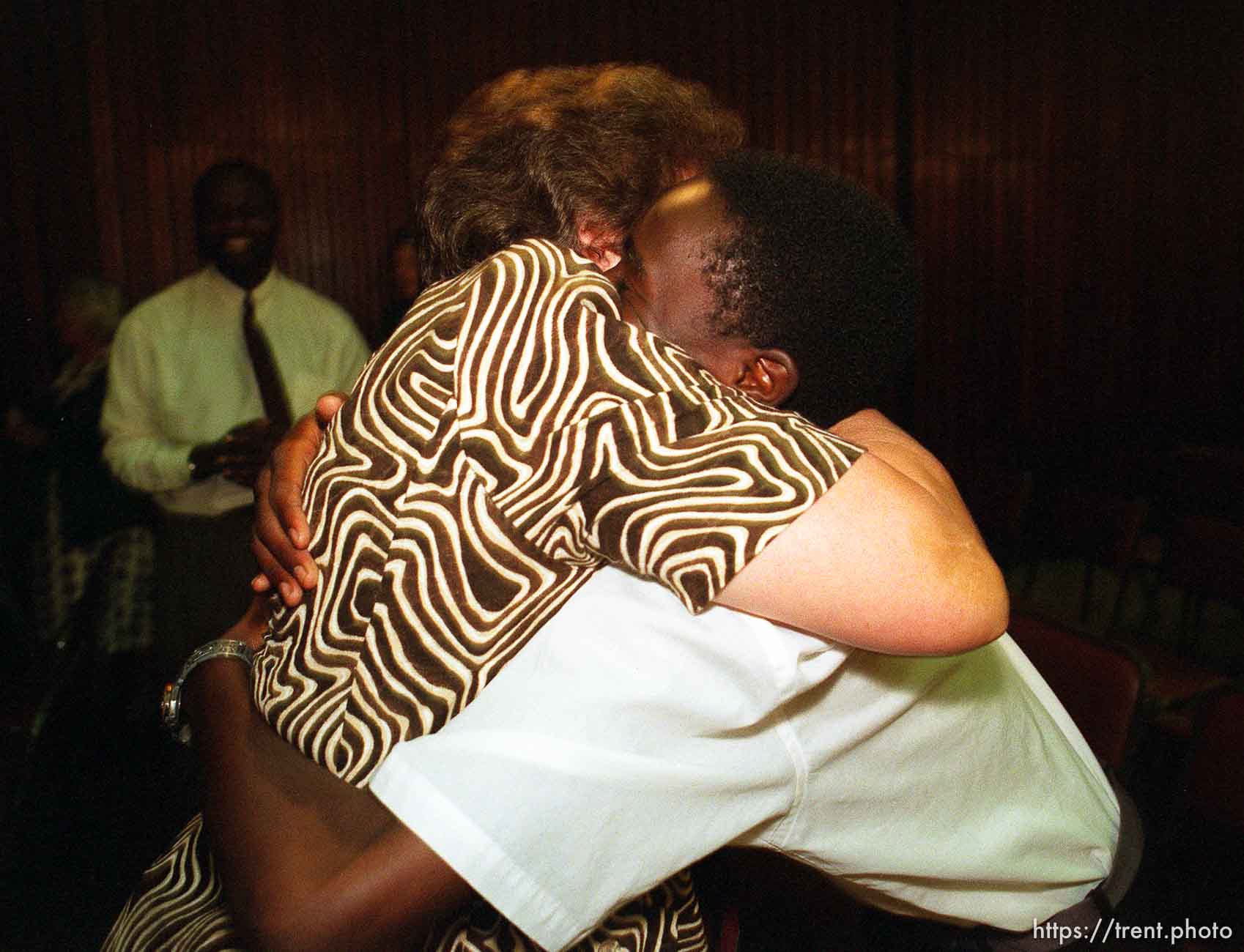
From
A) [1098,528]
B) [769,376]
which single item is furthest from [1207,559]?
[769,376]

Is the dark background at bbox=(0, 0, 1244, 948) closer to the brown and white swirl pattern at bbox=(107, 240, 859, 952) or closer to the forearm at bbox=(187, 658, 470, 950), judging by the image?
the forearm at bbox=(187, 658, 470, 950)

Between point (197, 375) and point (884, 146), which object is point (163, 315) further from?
point (884, 146)

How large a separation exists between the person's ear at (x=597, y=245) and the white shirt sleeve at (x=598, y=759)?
0.49 metres

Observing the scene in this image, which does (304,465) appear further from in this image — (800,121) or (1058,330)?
(1058,330)

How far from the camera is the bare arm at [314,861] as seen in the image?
798mm

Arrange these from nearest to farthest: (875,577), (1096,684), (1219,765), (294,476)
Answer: (875,577)
(294,476)
(1219,765)
(1096,684)

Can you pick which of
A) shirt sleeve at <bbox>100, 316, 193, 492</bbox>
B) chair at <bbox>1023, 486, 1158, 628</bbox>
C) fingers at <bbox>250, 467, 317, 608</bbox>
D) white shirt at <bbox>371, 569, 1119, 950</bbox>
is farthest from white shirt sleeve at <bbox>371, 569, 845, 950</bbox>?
chair at <bbox>1023, 486, 1158, 628</bbox>

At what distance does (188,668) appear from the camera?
1202mm

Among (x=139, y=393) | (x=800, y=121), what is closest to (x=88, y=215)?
(x=139, y=393)

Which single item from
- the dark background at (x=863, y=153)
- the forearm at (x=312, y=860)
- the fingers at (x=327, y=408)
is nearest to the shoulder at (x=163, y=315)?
the dark background at (x=863, y=153)

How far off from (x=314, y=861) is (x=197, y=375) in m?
2.78

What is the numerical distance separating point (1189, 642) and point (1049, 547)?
1.29m

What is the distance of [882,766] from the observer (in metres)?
0.97

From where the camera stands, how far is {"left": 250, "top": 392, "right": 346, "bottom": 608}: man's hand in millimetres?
976
